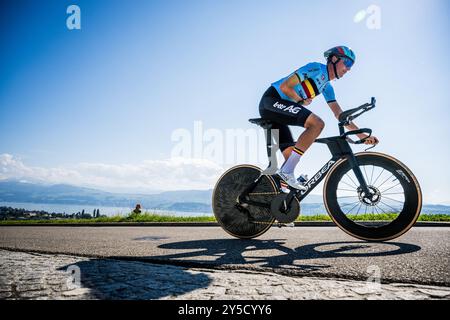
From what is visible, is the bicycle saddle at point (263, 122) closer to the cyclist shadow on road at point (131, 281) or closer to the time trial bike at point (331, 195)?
the time trial bike at point (331, 195)

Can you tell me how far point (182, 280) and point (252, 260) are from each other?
954mm

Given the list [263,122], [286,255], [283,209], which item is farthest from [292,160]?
[286,255]

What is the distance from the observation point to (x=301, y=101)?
446 centimetres

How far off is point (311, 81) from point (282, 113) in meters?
0.69

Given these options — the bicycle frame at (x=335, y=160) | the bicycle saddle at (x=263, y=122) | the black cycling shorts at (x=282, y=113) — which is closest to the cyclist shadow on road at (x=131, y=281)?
the bicycle frame at (x=335, y=160)

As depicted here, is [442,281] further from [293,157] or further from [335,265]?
[293,157]

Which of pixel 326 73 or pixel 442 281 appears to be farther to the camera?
pixel 326 73

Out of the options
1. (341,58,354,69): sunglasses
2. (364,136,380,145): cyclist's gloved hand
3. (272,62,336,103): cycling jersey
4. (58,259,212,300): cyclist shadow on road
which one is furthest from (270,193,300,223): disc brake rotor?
(341,58,354,69): sunglasses

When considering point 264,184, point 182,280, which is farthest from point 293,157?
point 182,280

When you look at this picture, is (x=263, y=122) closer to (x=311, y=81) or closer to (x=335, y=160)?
(x=311, y=81)

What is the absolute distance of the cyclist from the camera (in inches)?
158

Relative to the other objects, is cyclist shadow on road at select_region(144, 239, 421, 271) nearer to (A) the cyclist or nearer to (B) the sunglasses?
(A) the cyclist
